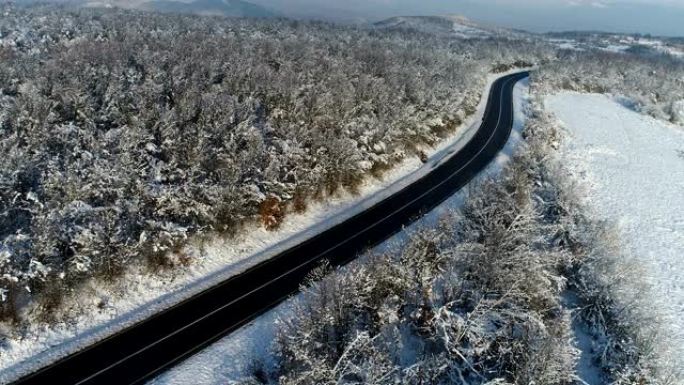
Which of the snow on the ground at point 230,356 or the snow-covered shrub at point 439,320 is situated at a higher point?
the snow-covered shrub at point 439,320

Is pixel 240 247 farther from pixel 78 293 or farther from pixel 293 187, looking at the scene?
pixel 78 293

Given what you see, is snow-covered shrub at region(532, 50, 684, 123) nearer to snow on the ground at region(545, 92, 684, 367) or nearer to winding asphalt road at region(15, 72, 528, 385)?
snow on the ground at region(545, 92, 684, 367)

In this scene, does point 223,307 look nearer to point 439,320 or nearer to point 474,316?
point 439,320

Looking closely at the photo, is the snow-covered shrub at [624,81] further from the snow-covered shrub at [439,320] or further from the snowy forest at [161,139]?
the snow-covered shrub at [439,320]

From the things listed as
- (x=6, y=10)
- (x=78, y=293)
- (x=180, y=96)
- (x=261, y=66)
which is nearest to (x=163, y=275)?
(x=78, y=293)

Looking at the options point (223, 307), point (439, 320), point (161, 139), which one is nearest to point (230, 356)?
point (223, 307)

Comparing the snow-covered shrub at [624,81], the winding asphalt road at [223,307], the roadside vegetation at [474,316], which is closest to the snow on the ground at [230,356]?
the winding asphalt road at [223,307]
